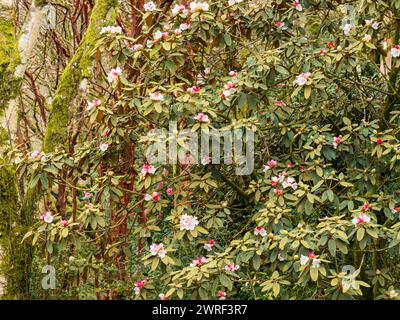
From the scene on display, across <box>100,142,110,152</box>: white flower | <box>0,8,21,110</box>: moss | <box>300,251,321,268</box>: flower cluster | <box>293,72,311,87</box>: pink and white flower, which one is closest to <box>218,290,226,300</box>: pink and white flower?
<box>300,251,321,268</box>: flower cluster

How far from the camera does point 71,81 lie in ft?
15.2

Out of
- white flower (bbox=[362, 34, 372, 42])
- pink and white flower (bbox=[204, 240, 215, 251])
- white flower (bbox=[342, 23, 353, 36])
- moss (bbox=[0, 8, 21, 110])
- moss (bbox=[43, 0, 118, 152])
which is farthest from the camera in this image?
moss (bbox=[43, 0, 118, 152])

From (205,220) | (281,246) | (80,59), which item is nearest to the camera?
(281,246)

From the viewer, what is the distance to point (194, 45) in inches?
165

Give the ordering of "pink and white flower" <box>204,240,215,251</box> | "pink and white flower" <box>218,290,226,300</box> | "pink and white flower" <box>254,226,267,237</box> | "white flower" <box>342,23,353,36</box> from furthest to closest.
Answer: "white flower" <box>342,23,353,36</box> < "pink and white flower" <box>204,240,215,251</box> < "pink and white flower" <box>254,226,267,237</box> < "pink and white flower" <box>218,290,226,300</box>

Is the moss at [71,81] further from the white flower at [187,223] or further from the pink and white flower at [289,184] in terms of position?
the pink and white flower at [289,184]

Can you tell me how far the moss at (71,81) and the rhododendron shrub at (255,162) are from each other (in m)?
0.14

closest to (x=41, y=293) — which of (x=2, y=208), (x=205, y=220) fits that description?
(x=2, y=208)

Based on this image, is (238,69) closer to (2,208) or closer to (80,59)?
(80,59)

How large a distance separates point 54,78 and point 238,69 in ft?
8.96

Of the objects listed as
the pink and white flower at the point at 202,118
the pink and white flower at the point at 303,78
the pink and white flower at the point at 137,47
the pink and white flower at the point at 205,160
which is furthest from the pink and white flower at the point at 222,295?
the pink and white flower at the point at 137,47

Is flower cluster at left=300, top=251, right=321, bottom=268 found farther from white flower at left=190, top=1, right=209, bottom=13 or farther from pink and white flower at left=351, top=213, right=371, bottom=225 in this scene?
white flower at left=190, top=1, right=209, bottom=13

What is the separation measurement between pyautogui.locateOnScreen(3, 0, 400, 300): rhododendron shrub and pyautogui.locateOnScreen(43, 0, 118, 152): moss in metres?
0.14

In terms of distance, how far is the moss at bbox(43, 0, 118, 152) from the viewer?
4629mm
